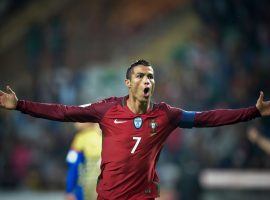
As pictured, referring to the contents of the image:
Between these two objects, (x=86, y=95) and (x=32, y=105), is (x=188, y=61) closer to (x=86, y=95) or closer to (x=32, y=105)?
(x=86, y=95)

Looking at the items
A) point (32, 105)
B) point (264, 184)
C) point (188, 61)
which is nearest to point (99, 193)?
point (32, 105)

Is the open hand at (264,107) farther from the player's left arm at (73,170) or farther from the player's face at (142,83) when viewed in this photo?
the player's left arm at (73,170)

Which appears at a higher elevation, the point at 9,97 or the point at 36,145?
the point at 9,97

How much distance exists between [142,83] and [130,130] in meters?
0.38

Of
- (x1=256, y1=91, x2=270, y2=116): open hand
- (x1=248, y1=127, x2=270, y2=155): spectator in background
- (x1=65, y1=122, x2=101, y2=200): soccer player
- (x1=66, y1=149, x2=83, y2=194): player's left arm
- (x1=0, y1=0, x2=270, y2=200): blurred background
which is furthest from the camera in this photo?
(x1=0, y1=0, x2=270, y2=200): blurred background

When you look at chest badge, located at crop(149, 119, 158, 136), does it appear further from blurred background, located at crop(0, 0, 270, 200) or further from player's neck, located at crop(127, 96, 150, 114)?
blurred background, located at crop(0, 0, 270, 200)

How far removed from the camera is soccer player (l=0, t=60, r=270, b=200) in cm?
531

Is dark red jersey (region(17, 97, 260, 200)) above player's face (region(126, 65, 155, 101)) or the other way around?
the other way around

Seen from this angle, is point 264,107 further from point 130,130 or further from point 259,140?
point 259,140

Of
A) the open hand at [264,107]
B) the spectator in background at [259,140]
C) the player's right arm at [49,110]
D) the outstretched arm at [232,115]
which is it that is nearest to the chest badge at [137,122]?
the player's right arm at [49,110]

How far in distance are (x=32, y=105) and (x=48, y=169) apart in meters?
9.12

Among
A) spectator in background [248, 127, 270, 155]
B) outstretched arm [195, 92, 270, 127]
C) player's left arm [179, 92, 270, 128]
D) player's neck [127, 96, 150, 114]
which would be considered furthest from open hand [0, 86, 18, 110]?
spectator in background [248, 127, 270, 155]

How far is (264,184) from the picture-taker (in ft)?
41.9

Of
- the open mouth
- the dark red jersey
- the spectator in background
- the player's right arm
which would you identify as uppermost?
the open mouth
